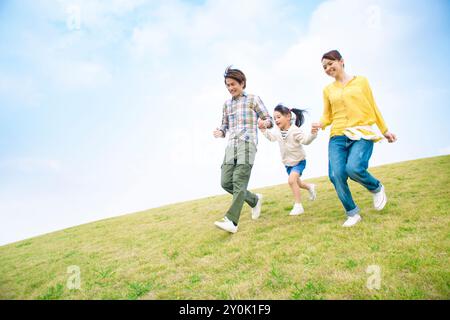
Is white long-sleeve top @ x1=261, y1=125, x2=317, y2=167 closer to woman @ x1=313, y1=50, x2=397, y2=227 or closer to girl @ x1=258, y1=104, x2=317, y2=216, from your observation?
girl @ x1=258, y1=104, x2=317, y2=216

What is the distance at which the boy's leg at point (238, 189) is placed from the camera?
5.26 meters

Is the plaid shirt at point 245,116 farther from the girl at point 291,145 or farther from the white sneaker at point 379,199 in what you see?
the white sneaker at point 379,199

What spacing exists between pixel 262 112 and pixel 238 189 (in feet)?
5.35

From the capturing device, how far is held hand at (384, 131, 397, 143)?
15.4 feet

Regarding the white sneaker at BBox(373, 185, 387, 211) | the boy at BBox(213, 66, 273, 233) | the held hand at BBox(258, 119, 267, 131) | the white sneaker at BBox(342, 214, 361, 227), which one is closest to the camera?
the white sneaker at BBox(342, 214, 361, 227)

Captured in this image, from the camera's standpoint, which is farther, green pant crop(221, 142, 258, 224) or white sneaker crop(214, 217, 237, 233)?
green pant crop(221, 142, 258, 224)

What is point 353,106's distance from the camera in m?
4.70

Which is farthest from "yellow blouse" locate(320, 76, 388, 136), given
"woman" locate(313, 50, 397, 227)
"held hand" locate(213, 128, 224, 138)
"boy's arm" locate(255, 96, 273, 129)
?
"held hand" locate(213, 128, 224, 138)

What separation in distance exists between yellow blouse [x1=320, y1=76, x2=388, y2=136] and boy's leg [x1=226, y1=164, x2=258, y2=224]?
1704mm

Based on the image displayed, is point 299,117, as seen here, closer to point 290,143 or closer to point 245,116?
point 290,143

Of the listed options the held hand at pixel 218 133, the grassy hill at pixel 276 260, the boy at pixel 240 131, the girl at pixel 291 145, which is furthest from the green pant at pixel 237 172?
the girl at pixel 291 145

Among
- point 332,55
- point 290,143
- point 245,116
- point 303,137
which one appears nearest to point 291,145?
point 290,143

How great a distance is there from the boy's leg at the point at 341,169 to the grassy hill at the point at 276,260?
1.35 ft

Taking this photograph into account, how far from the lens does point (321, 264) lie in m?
3.49
